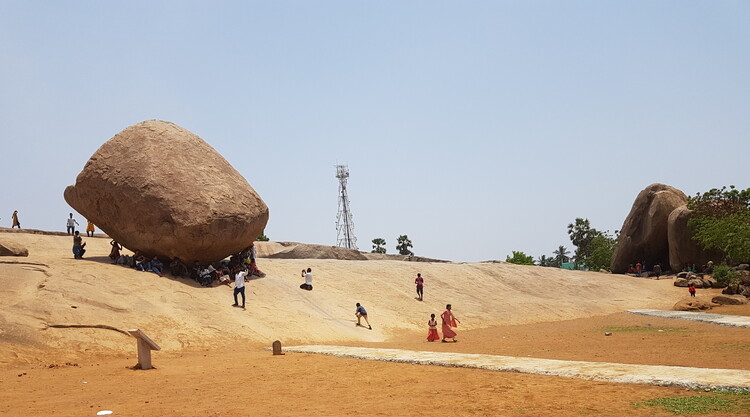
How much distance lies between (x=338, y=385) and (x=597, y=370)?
4.77 metres

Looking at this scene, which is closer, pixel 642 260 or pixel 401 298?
pixel 401 298

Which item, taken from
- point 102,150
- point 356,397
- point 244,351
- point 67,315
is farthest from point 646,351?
point 102,150

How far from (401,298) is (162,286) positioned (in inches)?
466

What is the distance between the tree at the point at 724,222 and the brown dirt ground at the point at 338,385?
2038 cm

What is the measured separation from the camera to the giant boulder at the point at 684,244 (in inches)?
1815

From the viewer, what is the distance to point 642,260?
2039 inches

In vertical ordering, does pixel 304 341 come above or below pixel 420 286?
below

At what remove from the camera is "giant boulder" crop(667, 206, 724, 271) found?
4609cm

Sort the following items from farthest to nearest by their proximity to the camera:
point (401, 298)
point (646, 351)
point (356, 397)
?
point (401, 298), point (646, 351), point (356, 397)

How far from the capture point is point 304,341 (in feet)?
72.9

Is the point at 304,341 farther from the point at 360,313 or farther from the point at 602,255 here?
the point at 602,255

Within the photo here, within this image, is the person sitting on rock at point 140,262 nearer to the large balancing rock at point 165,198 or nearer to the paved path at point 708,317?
the large balancing rock at point 165,198

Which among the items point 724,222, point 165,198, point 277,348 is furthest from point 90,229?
point 724,222

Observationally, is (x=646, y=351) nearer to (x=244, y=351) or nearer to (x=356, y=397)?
(x=356, y=397)
